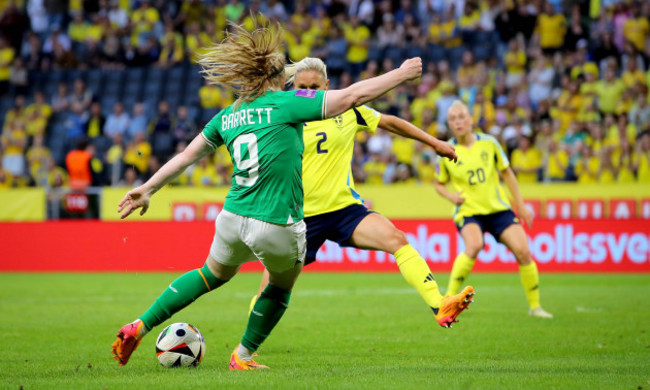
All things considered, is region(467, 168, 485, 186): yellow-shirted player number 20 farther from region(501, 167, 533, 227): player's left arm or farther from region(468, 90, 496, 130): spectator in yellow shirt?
region(468, 90, 496, 130): spectator in yellow shirt

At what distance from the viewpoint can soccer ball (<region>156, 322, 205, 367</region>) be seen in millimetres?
6738

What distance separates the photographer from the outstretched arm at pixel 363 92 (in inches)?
224

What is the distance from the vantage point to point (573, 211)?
18.2 metres

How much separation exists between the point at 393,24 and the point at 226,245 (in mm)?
18864

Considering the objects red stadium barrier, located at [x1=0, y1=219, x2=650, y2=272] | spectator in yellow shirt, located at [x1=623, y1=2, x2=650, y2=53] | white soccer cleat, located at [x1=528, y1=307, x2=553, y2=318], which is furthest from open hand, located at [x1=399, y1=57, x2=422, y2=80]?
spectator in yellow shirt, located at [x1=623, y1=2, x2=650, y2=53]

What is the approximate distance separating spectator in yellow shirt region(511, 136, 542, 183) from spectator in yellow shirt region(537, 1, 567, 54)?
4.36 meters

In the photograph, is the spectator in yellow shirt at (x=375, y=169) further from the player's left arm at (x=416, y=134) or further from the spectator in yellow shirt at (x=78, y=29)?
the player's left arm at (x=416, y=134)

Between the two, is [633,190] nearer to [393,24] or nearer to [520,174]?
[520,174]

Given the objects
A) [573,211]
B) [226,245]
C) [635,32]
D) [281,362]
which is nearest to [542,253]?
[573,211]

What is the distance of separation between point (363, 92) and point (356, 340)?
11.4 feet

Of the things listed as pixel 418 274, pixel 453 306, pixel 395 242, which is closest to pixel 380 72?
pixel 395 242

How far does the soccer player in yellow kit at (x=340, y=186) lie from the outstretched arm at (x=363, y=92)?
1.31 meters

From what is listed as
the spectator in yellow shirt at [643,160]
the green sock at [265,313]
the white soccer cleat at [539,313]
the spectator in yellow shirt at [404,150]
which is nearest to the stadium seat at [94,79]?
the spectator in yellow shirt at [404,150]

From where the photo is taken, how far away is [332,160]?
7.95 m
